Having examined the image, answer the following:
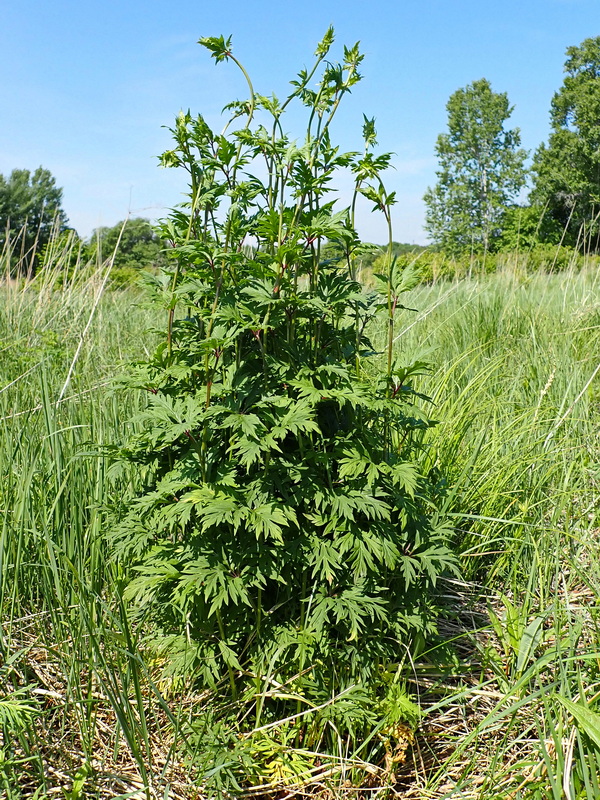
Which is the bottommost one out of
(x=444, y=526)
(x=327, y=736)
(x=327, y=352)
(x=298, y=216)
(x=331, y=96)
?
(x=327, y=736)

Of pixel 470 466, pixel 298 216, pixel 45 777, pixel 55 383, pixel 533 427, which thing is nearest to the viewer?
pixel 45 777

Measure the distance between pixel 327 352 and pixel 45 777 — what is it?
1.49 metres

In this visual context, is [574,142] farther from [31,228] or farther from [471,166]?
[31,228]

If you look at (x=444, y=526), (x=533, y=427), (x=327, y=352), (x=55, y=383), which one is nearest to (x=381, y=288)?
(x=327, y=352)

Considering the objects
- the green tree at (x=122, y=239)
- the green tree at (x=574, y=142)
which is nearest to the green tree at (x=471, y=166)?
the green tree at (x=574, y=142)

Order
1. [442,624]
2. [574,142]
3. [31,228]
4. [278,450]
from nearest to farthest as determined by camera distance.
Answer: [278,450] → [442,624] → [31,228] → [574,142]

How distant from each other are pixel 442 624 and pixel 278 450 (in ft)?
4.29

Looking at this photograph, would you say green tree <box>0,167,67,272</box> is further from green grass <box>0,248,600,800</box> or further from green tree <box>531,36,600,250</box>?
green tree <box>531,36,600,250</box>

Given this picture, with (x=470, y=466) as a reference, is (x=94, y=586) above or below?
below

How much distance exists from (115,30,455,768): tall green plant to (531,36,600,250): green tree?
3374cm

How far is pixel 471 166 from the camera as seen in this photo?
46.2 metres

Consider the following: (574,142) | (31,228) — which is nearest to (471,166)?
(574,142)

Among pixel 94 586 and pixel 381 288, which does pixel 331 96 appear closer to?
pixel 381 288

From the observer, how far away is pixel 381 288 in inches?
79.6
